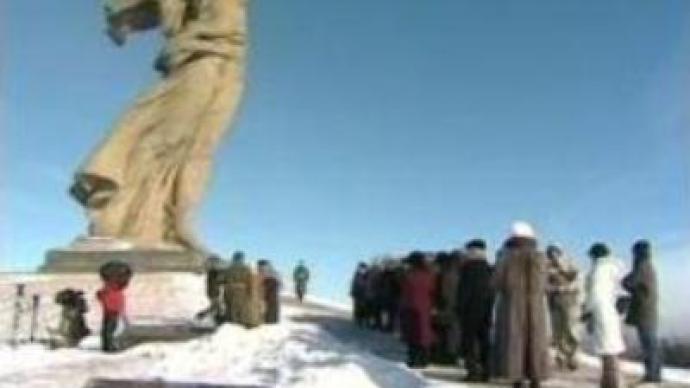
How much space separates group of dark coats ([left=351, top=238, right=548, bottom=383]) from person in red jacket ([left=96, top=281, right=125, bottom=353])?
4.41m

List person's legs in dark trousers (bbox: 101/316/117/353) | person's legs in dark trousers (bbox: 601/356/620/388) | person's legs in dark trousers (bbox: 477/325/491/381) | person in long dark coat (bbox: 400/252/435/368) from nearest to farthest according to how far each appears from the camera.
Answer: person's legs in dark trousers (bbox: 601/356/620/388)
person's legs in dark trousers (bbox: 477/325/491/381)
person in long dark coat (bbox: 400/252/435/368)
person's legs in dark trousers (bbox: 101/316/117/353)

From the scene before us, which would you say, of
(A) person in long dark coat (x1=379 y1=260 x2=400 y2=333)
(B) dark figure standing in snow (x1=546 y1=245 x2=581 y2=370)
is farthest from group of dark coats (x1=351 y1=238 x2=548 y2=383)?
(A) person in long dark coat (x1=379 y1=260 x2=400 y2=333)

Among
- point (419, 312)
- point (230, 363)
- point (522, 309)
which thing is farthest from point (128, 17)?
point (522, 309)

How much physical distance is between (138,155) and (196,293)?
17.4 ft

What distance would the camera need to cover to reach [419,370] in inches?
555

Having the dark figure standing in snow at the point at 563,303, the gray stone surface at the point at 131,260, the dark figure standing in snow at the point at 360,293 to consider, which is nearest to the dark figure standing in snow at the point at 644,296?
the dark figure standing in snow at the point at 563,303

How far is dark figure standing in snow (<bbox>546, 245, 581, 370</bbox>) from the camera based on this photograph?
1484 cm

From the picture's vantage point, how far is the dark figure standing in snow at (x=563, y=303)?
14836 millimetres

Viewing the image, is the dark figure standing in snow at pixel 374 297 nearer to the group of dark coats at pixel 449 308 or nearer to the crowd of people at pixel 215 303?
the crowd of people at pixel 215 303

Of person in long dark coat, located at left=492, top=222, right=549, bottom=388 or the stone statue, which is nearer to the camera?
person in long dark coat, located at left=492, top=222, right=549, bottom=388

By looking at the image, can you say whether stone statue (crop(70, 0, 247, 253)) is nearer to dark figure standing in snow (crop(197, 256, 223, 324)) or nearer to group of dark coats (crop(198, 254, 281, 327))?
dark figure standing in snow (crop(197, 256, 223, 324))

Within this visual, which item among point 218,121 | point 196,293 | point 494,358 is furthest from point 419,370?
point 218,121

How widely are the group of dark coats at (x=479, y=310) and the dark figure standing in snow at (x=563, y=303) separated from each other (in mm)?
1154

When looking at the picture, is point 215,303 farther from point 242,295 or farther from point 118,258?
point 118,258
